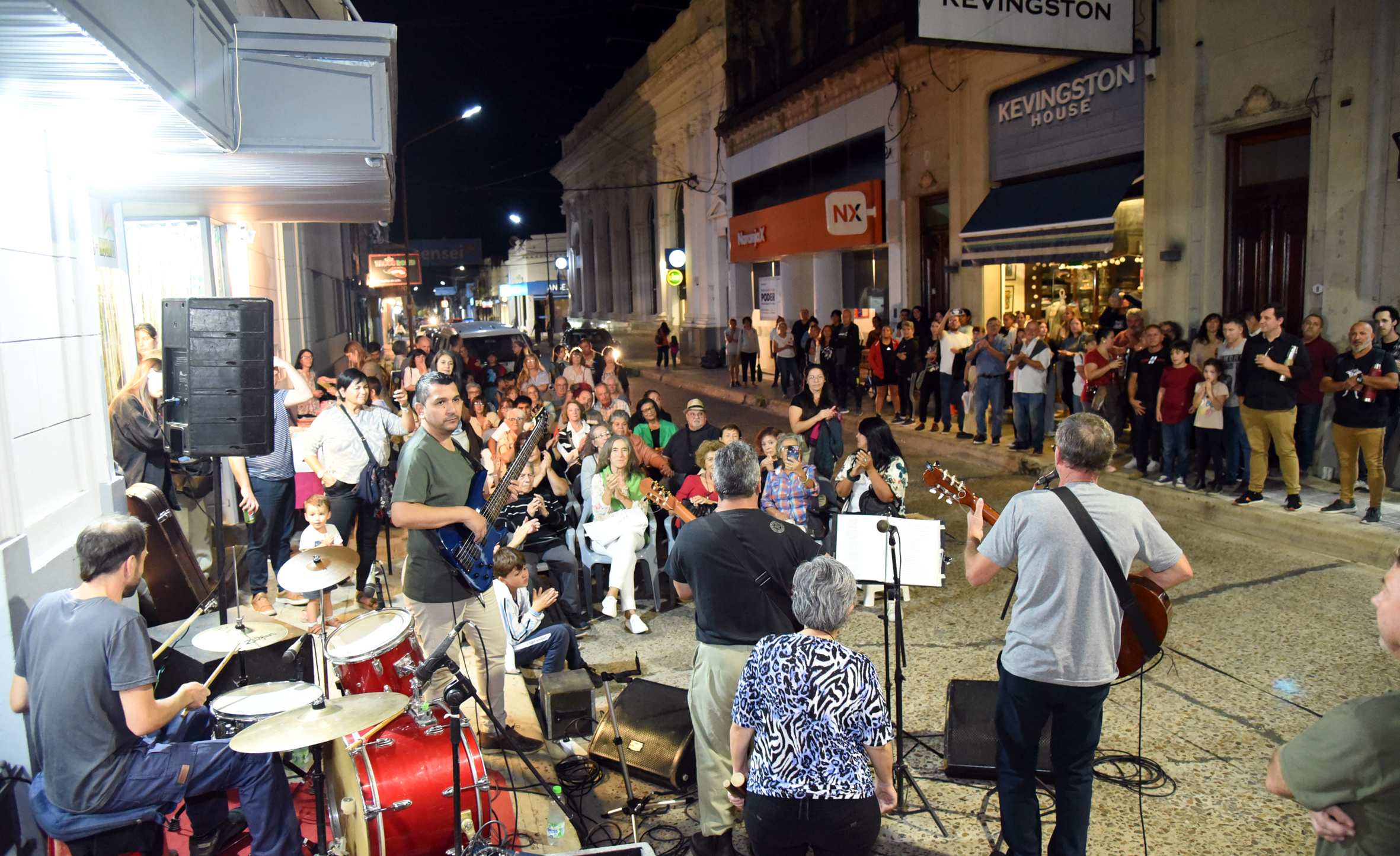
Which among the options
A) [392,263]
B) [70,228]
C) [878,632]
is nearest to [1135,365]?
[878,632]

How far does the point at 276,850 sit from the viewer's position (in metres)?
4.11

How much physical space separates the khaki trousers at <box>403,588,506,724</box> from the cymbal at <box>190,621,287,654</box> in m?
0.72

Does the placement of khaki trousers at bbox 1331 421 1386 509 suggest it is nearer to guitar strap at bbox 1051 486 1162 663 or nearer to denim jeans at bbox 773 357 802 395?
guitar strap at bbox 1051 486 1162 663

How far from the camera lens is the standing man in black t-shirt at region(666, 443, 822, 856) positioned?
13.0 feet

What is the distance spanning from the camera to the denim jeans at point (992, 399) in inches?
516

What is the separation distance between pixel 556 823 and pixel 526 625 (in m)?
1.68

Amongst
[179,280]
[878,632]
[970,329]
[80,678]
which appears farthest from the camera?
[970,329]

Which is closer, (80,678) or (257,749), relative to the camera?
(257,749)

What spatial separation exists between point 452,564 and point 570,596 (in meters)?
2.49

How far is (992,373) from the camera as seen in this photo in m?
13.1

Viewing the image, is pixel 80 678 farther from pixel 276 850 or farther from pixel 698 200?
pixel 698 200

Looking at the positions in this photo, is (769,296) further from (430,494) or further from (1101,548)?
(1101,548)

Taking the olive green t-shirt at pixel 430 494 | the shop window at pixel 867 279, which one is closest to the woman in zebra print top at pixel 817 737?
the olive green t-shirt at pixel 430 494

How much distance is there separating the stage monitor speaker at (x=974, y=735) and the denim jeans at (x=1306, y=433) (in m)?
6.18
